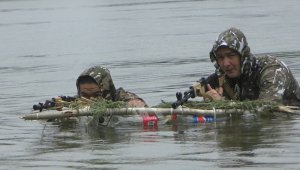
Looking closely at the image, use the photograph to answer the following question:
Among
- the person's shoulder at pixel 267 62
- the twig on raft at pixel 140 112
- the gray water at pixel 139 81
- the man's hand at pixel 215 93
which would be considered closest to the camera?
the gray water at pixel 139 81

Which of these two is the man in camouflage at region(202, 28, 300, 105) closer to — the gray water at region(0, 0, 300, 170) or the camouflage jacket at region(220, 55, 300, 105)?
the camouflage jacket at region(220, 55, 300, 105)

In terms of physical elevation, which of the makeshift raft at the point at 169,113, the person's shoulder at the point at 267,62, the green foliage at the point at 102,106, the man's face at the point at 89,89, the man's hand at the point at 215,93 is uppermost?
the person's shoulder at the point at 267,62

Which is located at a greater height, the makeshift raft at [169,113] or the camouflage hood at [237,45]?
the camouflage hood at [237,45]

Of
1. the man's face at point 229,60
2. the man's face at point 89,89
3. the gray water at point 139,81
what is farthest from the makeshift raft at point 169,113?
the man's face at point 89,89

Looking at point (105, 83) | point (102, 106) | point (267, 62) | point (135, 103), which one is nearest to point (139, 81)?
point (105, 83)

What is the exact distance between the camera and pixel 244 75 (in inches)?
444

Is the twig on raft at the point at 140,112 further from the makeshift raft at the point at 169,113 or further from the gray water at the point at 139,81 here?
the gray water at the point at 139,81

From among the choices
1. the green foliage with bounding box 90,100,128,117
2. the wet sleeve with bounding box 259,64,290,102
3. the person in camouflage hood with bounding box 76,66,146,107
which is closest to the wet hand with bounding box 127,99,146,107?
the green foliage with bounding box 90,100,128,117

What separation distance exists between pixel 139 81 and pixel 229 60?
7286mm

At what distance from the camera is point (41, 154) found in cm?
937

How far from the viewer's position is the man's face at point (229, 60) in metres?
11.1

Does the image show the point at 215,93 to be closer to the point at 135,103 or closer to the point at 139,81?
the point at 135,103

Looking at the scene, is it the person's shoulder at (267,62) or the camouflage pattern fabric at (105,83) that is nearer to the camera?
the person's shoulder at (267,62)

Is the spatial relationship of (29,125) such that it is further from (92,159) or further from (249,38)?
(249,38)
